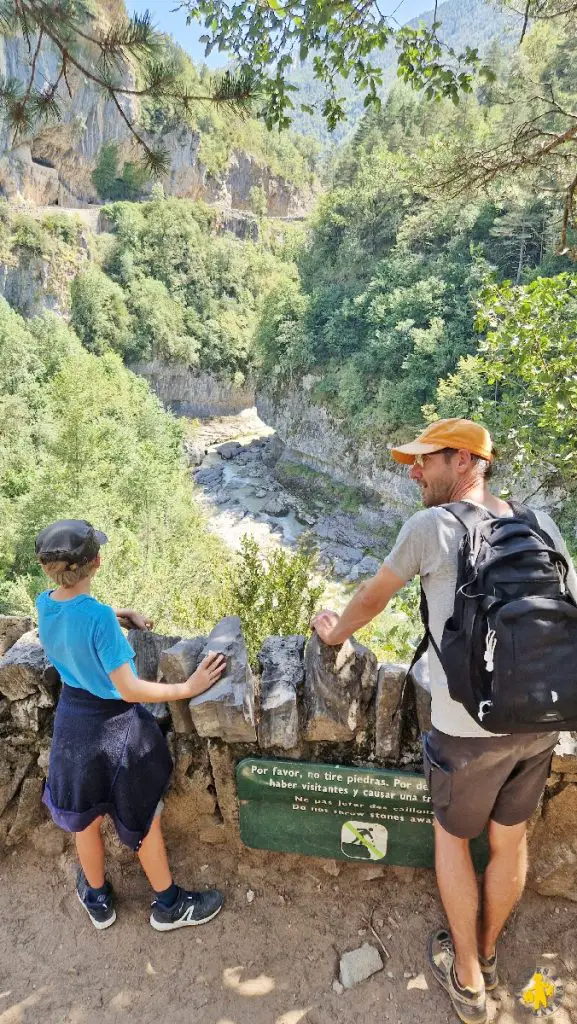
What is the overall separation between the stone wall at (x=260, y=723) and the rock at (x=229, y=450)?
114 feet

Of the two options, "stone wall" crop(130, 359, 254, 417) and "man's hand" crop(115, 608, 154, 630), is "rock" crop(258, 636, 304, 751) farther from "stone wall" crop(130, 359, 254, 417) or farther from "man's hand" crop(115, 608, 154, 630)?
"stone wall" crop(130, 359, 254, 417)

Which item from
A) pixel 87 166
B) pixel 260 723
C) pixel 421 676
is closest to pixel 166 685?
pixel 260 723

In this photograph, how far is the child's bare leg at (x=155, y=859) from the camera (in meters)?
2.28

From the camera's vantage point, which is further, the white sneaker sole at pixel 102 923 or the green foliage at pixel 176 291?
the green foliage at pixel 176 291

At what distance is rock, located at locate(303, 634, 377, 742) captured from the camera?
234 cm

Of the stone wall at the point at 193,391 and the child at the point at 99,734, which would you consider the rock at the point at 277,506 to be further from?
the child at the point at 99,734

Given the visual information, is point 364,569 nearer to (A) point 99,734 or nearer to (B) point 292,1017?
(B) point 292,1017

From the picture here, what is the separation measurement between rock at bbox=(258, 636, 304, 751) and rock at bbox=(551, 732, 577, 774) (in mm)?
1129

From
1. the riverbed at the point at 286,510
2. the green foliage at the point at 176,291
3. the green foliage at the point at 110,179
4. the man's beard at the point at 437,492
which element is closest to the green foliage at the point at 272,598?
the man's beard at the point at 437,492

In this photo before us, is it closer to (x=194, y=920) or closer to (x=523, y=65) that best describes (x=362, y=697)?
(x=194, y=920)

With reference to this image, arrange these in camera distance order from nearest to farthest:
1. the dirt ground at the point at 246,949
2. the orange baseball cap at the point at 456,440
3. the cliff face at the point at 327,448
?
the orange baseball cap at the point at 456,440 < the dirt ground at the point at 246,949 < the cliff face at the point at 327,448

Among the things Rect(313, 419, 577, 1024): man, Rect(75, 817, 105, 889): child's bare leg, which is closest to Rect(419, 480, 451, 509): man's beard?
Rect(313, 419, 577, 1024): man

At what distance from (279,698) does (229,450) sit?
3553 centimetres

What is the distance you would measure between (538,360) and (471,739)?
12.2 feet
